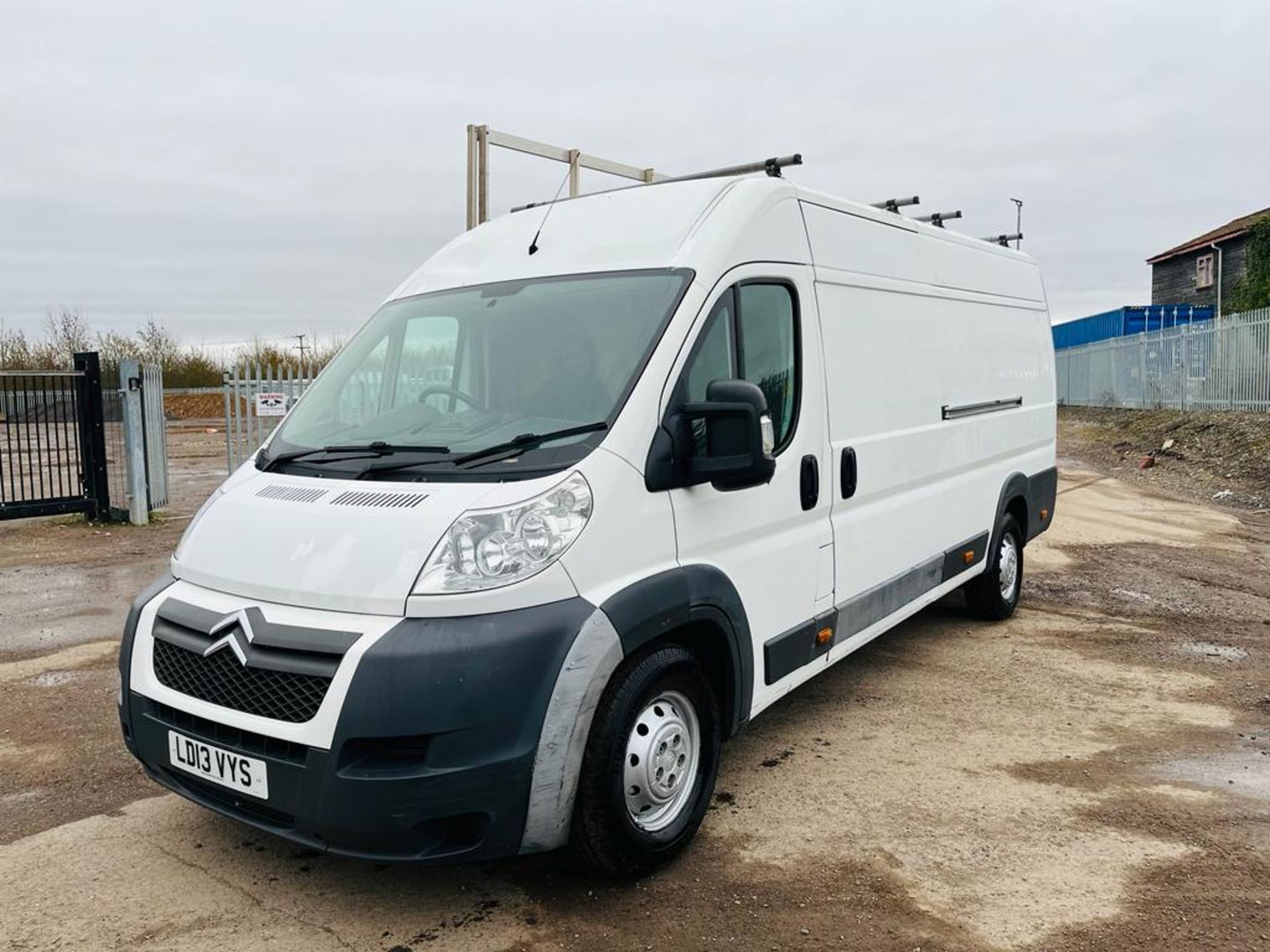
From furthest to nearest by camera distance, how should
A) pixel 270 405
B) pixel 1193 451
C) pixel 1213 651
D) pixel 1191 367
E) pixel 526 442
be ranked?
pixel 1191 367 → pixel 1193 451 → pixel 270 405 → pixel 1213 651 → pixel 526 442

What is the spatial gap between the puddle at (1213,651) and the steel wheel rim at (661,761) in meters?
4.30

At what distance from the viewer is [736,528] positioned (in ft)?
12.5

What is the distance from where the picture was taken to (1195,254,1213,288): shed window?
38.1 meters

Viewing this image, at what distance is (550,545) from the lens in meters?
3.05

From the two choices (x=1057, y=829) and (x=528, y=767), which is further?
(x=1057, y=829)

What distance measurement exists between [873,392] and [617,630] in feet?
7.46

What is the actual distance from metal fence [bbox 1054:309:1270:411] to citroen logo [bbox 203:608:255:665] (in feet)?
53.3

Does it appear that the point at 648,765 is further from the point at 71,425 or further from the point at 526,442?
the point at 71,425

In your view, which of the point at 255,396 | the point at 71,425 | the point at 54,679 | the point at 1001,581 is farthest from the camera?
the point at 255,396

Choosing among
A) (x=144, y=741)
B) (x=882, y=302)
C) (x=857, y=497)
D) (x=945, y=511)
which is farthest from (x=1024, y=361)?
(x=144, y=741)

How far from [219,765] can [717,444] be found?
1902 mm

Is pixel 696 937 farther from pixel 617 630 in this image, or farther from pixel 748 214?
pixel 748 214

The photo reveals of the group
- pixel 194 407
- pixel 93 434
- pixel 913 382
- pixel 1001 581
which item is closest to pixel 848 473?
pixel 913 382

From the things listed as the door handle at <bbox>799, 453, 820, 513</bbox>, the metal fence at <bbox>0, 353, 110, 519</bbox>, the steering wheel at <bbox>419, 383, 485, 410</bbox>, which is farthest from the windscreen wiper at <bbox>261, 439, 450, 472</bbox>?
the metal fence at <bbox>0, 353, 110, 519</bbox>
